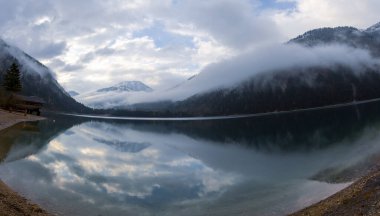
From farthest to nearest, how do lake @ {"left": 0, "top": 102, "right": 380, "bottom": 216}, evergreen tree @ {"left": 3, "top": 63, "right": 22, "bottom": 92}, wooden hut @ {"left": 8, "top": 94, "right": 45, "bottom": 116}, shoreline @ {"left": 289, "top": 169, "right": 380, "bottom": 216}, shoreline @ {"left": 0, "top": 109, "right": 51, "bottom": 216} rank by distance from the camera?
evergreen tree @ {"left": 3, "top": 63, "right": 22, "bottom": 92} → wooden hut @ {"left": 8, "top": 94, "right": 45, "bottom": 116} → lake @ {"left": 0, "top": 102, "right": 380, "bottom": 216} → shoreline @ {"left": 0, "top": 109, "right": 51, "bottom": 216} → shoreline @ {"left": 289, "top": 169, "right": 380, "bottom": 216}

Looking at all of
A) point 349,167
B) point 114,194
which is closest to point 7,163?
point 114,194

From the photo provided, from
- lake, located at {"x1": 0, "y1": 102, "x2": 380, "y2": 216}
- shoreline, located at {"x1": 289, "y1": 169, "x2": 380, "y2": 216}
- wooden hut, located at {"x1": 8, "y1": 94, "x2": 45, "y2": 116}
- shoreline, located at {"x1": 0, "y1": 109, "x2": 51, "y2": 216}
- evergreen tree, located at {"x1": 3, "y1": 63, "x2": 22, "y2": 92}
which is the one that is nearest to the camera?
shoreline, located at {"x1": 289, "y1": 169, "x2": 380, "y2": 216}

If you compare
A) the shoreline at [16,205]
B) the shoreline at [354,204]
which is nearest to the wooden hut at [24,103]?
the shoreline at [16,205]

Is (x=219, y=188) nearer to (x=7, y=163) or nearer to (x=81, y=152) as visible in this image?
(x=7, y=163)

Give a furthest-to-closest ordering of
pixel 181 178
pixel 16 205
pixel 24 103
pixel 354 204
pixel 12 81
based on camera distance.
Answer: pixel 24 103 → pixel 12 81 → pixel 181 178 → pixel 16 205 → pixel 354 204

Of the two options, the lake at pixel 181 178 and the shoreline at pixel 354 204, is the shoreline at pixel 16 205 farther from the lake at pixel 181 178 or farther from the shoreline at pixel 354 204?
the shoreline at pixel 354 204

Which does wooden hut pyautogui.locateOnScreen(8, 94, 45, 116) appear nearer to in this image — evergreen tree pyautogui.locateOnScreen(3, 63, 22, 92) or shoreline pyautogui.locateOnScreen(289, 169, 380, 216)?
evergreen tree pyautogui.locateOnScreen(3, 63, 22, 92)

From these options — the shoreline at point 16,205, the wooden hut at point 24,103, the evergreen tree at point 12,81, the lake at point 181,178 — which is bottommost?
the lake at point 181,178

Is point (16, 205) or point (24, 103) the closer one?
point (16, 205)

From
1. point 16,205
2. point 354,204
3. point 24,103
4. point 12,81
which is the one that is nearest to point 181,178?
point 16,205

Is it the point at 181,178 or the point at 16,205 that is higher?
the point at 16,205

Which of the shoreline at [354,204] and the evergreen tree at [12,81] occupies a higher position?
the evergreen tree at [12,81]

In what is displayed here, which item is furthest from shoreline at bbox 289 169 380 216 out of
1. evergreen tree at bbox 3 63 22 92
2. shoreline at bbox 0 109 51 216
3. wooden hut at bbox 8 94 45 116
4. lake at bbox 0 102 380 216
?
evergreen tree at bbox 3 63 22 92

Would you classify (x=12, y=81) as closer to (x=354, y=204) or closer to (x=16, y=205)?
(x=16, y=205)
